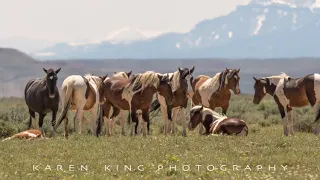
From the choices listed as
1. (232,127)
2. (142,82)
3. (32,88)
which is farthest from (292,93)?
(32,88)

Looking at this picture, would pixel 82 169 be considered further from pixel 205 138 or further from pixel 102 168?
pixel 205 138

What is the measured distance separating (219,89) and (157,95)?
2.64 m

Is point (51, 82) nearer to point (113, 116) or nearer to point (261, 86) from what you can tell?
point (113, 116)

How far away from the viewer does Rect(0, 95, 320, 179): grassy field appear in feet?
40.6

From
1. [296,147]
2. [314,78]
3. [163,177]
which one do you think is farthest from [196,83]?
[163,177]

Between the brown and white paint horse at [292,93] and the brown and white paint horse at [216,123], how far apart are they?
2441 millimetres

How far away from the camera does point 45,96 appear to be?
20141 millimetres

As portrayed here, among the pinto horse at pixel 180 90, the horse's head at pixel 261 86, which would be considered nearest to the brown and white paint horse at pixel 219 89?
the horse's head at pixel 261 86

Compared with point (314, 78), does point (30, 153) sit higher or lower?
lower

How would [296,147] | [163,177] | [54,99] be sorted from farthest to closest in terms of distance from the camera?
[54,99] → [296,147] → [163,177]

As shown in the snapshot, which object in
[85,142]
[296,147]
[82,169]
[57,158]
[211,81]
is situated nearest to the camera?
[82,169]

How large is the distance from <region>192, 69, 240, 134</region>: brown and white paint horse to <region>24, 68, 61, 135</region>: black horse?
5.84 metres

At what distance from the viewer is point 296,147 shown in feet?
50.9

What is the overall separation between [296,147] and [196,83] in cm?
1074
